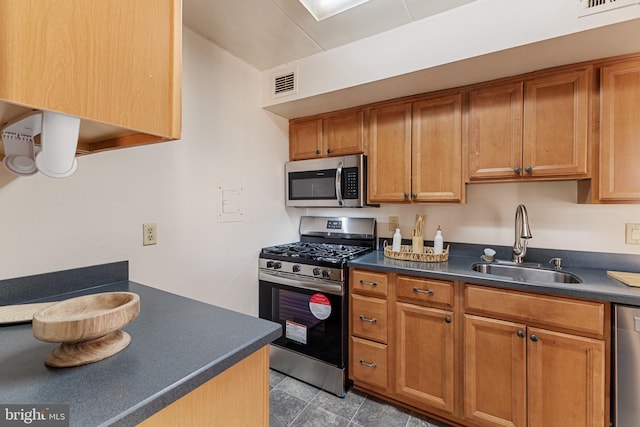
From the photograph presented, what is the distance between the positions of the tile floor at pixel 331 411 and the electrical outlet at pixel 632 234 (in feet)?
5.06

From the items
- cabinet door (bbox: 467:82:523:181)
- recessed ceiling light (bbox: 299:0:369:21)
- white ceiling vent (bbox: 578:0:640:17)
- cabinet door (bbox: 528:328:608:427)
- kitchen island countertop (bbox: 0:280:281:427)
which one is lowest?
cabinet door (bbox: 528:328:608:427)

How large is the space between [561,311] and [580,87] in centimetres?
121

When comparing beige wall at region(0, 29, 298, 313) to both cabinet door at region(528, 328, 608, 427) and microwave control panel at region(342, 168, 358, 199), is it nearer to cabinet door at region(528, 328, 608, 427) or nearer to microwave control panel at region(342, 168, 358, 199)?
microwave control panel at region(342, 168, 358, 199)

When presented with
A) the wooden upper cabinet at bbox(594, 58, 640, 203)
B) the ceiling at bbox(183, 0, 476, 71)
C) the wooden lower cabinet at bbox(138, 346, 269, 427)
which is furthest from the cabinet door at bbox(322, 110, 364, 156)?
the wooden lower cabinet at bbox(138, 346, 269, 427)

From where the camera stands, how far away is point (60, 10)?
0.60 m

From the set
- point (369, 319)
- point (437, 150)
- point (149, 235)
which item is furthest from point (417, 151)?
point (149, 235)

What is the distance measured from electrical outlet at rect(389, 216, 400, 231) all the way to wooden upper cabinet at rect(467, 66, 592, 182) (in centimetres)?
68

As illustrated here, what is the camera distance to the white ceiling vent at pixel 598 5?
1246 millimetres

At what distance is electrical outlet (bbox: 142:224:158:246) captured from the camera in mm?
1562

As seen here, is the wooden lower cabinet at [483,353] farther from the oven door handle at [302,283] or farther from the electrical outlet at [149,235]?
the electrical outlet at [149,235]

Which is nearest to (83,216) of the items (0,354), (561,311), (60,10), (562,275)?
(0,354)

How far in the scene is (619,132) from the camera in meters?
1.51

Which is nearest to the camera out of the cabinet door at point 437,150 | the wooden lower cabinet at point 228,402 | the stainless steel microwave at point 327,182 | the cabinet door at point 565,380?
the wooden lower cabinet at point 228,402

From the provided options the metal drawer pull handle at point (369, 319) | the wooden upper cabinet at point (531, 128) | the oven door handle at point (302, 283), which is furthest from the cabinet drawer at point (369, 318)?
the wooden upper cabinet at point (531, 128)
